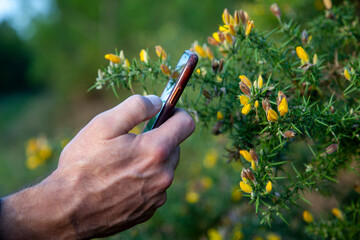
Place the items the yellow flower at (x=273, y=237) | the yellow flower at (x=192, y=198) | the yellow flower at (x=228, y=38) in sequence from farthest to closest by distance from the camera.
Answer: the yellow flower at (x=192, y=198) < the yellow flower at (x=273, y=237) < the yellow flower at (x=228, y=38)

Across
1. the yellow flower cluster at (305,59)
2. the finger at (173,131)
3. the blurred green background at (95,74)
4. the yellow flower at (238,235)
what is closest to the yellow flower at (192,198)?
the blurred green background at (95,74)

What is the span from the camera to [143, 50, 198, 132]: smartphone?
3.11 feet

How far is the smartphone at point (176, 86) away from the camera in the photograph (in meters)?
0.95

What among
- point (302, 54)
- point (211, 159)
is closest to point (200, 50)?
point (302, 54)

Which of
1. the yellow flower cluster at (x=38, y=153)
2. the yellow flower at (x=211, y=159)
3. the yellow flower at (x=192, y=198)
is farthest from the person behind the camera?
the yellow flower cluster at (x=38, y=153)

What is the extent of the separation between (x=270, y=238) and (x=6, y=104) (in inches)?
703

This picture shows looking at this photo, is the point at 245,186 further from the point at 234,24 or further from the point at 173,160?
the point at 234,24

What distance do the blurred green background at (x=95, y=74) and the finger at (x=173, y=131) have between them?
1.05m

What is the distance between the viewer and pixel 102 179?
94 cm

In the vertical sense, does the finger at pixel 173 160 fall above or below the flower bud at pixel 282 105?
above

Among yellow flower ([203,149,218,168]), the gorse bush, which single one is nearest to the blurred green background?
yellow flower ([203,149,218,168])

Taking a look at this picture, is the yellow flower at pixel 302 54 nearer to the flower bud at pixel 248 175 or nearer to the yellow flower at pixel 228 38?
the yellow flower at pixel 228 38

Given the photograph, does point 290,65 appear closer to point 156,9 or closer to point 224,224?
point 224,224

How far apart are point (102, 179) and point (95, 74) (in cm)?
1137
